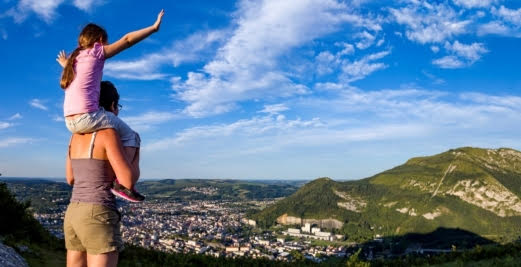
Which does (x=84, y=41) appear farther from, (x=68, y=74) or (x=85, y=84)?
(x=85, y=84)

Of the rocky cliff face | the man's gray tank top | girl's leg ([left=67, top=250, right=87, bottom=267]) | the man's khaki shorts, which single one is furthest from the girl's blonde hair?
the rocky cliff face

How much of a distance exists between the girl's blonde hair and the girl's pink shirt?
4 centimetres

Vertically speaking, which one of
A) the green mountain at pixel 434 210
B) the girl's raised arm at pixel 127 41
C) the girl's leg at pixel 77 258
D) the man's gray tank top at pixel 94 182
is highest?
the girl's raised arm at pixel 127 41

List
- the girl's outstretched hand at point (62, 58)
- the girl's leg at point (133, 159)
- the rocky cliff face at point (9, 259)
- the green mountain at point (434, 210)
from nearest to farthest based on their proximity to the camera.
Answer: the girl's leg at point (133, 159), the girl's outstretched hand at point (62, 58), the rocky cliff face at point (9, 259), the green mountain at point (434, 210)

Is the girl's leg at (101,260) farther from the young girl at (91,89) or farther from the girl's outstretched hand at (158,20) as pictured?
the girl's outstretched hand at (158,20)

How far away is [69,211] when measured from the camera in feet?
10.6

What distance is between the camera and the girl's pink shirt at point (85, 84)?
3182 mm

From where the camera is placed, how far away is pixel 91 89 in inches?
127

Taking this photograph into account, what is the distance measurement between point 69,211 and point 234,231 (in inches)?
5105

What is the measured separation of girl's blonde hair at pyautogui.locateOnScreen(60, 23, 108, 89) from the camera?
3.27 m

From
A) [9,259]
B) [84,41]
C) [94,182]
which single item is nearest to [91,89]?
[84,41]

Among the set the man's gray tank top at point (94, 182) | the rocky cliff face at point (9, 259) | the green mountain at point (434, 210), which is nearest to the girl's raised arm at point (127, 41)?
the man's gray tank top at point (94, 182)

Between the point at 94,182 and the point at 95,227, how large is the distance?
1.24 ft

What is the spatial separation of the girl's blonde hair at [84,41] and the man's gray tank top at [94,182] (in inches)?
23.2
